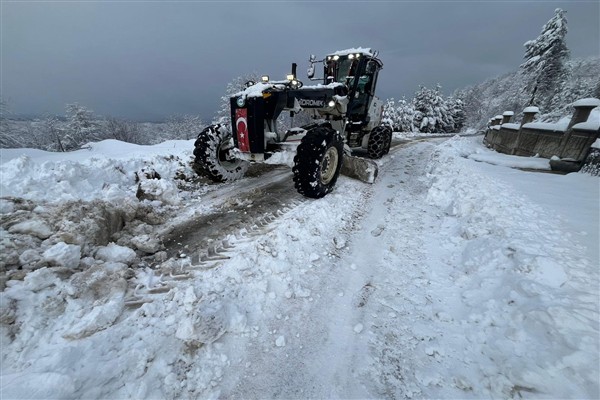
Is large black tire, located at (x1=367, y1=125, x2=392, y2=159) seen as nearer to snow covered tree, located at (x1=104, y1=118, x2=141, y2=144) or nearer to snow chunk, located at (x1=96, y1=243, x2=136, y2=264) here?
snow chunk, located at (x1=96, y1=243, x2=136, y2=264)

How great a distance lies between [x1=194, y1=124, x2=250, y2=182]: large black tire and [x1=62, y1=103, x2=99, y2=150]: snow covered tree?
129 feet

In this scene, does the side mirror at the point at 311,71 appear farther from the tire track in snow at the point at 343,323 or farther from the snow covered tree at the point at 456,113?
the snow covered tree at the point at 456,113

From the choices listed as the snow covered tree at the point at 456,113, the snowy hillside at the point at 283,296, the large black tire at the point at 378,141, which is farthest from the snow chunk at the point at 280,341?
the snow covered tree at the point at 456,113

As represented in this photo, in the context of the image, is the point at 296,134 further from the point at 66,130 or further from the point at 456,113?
the point at 456,113

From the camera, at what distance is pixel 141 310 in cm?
268

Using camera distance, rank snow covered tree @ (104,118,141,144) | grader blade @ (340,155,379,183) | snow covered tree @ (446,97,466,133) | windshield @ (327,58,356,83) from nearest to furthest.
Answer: grader blade @ (340,155,379,183) → windshield @ (327,58,356,83) → snow covered tree @ (104,118,141,144) → snow covered tree @ (446,97,466,133)

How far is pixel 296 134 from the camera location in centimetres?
629

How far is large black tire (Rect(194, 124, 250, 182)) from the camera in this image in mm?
6129

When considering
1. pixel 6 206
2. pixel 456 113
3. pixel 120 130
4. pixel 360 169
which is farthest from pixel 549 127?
pixel 120 130

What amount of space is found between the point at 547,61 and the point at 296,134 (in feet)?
123

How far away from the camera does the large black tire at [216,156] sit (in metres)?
6.13

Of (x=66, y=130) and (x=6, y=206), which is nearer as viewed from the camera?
(x=6, y=206)

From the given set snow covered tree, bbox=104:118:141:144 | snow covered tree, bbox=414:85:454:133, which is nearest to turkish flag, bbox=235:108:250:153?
snow covered tree, bbox=414:85:454:133

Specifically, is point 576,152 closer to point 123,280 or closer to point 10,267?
point 123,280
